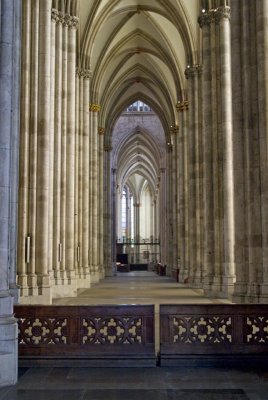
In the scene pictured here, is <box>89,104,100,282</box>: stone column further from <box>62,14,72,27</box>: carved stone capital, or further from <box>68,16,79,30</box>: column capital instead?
<box>62,14,72,27</box>: carved stone capital

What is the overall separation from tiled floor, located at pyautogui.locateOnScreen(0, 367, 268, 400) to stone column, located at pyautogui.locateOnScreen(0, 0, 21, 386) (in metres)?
0.47

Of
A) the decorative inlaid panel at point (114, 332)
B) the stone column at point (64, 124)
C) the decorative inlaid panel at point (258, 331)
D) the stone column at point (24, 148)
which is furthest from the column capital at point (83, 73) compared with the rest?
the decorative inlaid panel at point (258, 331)

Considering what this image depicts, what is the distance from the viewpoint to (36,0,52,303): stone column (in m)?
16.0

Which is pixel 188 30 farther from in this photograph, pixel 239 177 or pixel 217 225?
pixel 239 177

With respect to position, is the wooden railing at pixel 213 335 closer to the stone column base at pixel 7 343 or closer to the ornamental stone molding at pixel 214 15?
the stone column base at pixel 7 343

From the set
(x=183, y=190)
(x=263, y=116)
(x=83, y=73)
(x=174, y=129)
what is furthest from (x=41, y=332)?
(x=174, y=129)

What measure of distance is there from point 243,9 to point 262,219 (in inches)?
211

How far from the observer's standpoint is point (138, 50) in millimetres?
37969

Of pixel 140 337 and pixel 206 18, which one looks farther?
pixel 206 18

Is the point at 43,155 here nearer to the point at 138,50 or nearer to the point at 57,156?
the point at 57,156

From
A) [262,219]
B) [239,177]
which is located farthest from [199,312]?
[239,177]

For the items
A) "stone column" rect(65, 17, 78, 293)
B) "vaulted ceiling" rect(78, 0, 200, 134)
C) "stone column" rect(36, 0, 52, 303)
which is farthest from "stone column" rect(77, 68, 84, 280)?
"stone column" rect(36, 0, 52, 303)

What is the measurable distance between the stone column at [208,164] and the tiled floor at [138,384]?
1302 centimetres

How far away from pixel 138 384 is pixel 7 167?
3448 mm
